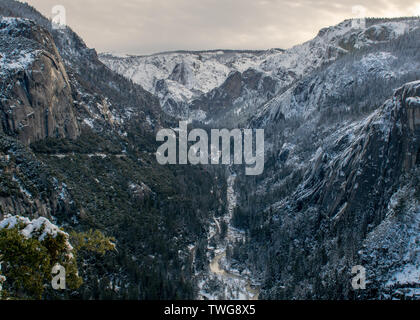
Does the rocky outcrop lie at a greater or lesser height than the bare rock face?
lesser

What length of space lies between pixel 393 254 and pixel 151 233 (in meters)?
73.0

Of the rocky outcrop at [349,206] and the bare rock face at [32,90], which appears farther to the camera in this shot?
the bare rock face at [32,90]

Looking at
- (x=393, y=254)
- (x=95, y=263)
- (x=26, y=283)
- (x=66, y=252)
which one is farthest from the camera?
(x=95, y=263)

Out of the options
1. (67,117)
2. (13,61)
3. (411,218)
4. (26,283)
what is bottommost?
(411,218)

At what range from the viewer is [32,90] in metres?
139

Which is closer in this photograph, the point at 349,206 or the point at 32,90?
the point at 349,206

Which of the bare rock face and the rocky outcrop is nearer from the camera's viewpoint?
the rocky outcrop

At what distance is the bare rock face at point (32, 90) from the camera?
132 metres

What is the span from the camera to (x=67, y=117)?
159 metres

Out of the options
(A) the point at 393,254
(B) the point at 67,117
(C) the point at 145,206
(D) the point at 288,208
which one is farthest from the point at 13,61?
(A) the point at 393,254

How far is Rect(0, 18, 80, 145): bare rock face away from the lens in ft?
433

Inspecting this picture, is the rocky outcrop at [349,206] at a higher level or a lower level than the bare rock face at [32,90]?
lower

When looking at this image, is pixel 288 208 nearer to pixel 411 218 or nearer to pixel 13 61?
pixel 411 218

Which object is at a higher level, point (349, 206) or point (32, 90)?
point (32, 90)
